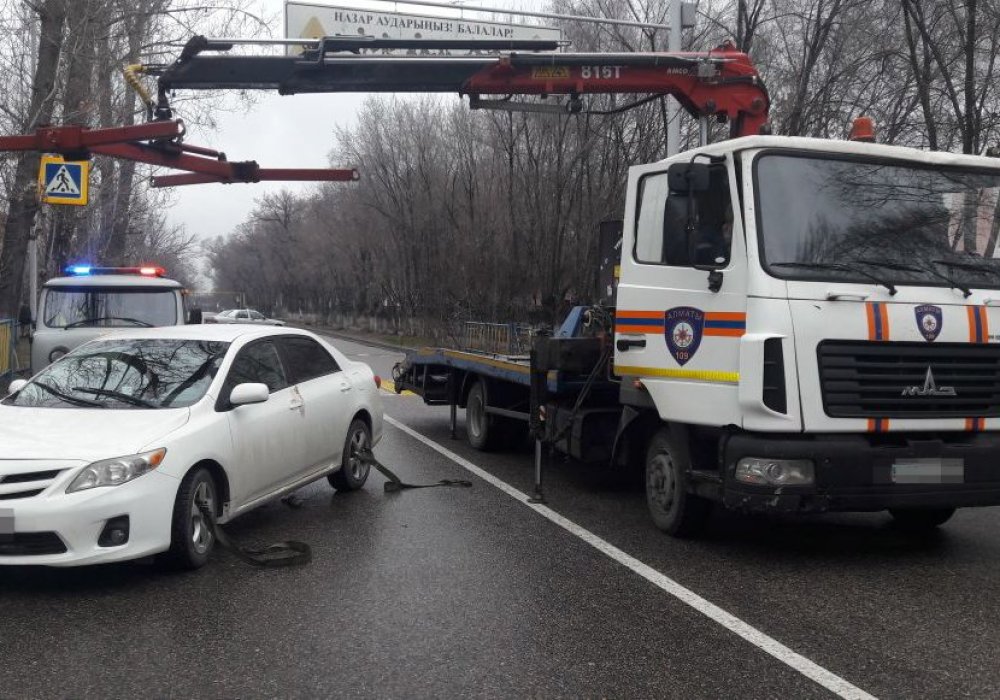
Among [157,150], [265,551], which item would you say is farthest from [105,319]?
[265,551]

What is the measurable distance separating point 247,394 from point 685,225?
3.17 m

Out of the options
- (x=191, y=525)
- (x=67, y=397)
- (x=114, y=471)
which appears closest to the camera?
(x=114, y=471)

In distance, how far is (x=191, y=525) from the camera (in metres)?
5.78

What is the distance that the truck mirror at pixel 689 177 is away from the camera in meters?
6.12

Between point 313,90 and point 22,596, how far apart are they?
5.59 meters

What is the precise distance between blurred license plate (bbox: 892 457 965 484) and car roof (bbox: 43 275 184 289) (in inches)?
376

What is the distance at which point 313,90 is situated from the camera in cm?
920

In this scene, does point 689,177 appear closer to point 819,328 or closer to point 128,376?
point 819,328

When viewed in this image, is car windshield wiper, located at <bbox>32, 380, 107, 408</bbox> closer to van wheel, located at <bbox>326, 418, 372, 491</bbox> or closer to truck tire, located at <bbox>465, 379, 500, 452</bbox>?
van wheel, located at <bbox>326, 418, 372, 491</bbox>

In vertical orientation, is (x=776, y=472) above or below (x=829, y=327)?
below

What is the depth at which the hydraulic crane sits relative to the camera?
27.9ft

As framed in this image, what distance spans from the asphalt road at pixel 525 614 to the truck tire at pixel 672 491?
0.15 m

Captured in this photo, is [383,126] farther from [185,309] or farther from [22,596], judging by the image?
[22,596]

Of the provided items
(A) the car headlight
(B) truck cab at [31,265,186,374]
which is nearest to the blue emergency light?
(B) truck cab at [31,265,186,374]
